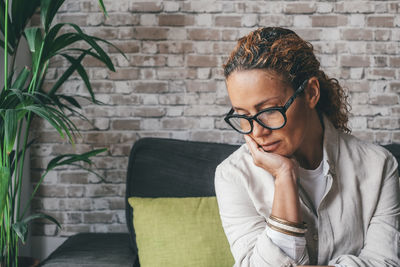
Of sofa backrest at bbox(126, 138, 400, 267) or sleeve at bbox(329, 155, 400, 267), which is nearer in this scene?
sleeve at bbox(329, 155, 400, 267)

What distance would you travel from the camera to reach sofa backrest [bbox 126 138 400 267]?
5.76ft

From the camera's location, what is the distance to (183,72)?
6.89ft

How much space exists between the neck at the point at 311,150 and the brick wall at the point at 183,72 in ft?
2.67

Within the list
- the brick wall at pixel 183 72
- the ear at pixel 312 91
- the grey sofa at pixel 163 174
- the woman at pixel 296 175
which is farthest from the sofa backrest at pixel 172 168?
the ear at pixel 312 91

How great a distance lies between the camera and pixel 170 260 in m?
1.52

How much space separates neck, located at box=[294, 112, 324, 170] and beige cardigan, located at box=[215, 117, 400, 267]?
48 millimetres

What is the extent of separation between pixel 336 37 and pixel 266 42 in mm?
1117

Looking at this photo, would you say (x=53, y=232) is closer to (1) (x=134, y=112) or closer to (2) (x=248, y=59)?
(1) (x=134, y=112)

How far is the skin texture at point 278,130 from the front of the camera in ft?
3.57

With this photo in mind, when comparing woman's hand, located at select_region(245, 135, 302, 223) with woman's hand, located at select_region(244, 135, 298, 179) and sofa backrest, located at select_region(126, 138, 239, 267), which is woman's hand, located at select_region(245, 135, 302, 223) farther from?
sofa backrest, located at select_region(126, 138, 239, 267)

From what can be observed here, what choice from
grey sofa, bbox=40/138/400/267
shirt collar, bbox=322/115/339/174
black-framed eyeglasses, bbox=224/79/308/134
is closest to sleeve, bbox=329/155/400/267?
shirt collar, bbox=322/115/339/174

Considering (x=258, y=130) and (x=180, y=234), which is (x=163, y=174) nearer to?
(x=180, y=234)

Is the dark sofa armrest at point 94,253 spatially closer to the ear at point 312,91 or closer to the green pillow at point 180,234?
the green pillow at point 180,234

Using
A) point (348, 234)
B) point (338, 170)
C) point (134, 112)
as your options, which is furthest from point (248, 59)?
point (134, 112)
